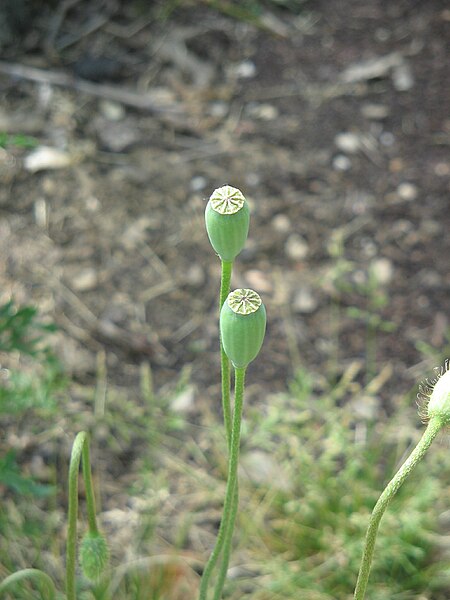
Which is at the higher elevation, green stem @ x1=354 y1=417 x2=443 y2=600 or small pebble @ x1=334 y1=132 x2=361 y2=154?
green stem @ x1=354 y1=417 x2=443 y2=600

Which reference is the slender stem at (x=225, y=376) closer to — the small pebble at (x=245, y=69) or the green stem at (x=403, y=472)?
the green stem at (x=403, y=472)

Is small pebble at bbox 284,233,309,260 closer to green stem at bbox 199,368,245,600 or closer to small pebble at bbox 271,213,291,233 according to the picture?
small pebble at bbox 271,213,291,233

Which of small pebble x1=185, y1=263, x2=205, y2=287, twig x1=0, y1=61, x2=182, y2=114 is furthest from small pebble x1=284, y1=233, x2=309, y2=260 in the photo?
twig x1=0, y1=61, x2=182, y2=114

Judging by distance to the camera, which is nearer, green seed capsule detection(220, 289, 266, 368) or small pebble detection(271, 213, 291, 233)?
green seed capsule detection(220, 289, 266, 368)

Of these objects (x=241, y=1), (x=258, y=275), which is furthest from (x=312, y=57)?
(x=258, y=275)

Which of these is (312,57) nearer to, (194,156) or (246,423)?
(194,156)

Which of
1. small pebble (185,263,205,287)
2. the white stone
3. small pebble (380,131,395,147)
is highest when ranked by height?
small pebble (380,131,395,147)

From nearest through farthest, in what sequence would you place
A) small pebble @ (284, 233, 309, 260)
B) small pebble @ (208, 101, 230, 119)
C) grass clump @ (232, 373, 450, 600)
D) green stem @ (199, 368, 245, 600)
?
green stem @ (199, 368, 245, 600) → grass clump @ (232, 373, 450, 600) → small pebble @ (284, 233, 309, 260) → small pebble @ (208, 101, 230, 119)
